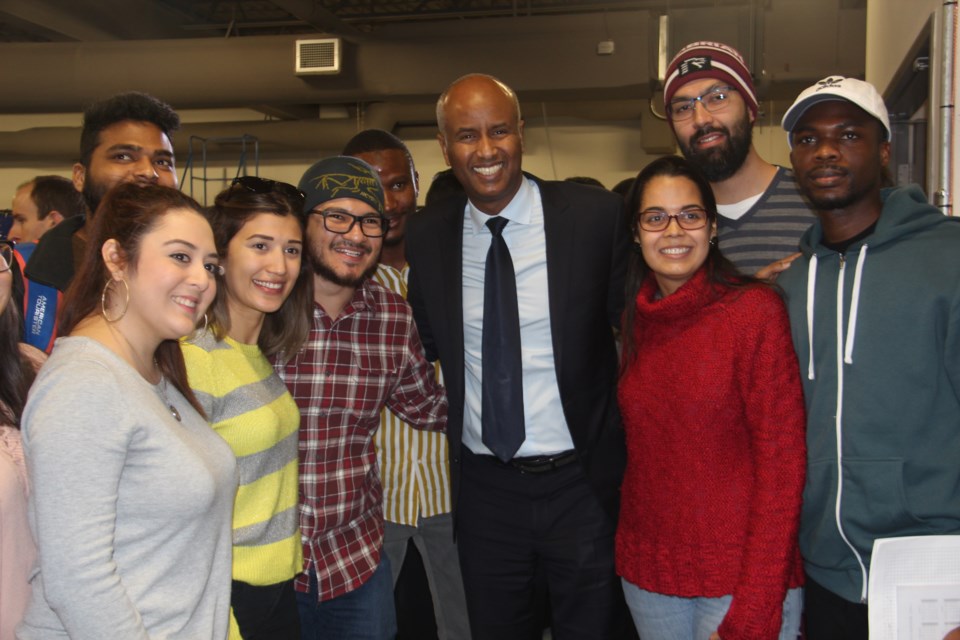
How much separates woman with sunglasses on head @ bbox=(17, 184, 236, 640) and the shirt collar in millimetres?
998

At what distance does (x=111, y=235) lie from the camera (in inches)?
65.0

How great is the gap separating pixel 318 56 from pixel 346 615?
20.6ft

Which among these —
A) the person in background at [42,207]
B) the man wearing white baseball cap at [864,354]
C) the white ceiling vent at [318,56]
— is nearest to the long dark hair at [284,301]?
the man wearing white baseball cap at [864,354]

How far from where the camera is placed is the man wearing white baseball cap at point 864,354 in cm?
174

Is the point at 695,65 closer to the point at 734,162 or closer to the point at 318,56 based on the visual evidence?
the point at 734,162

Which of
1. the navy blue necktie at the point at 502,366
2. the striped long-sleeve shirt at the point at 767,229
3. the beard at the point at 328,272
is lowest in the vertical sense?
the navy blue necktie at the point at 502,366

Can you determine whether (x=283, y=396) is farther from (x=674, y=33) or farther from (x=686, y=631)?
(x=674, y=33)

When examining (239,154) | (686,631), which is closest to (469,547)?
(686,631)

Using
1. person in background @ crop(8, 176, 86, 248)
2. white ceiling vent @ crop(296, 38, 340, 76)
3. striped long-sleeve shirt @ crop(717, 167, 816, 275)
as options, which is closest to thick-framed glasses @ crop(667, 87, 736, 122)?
striped long-sleeve shirt @ crop(717, 167, 816, 275)

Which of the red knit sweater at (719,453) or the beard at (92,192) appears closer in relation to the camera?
the red knit sweater at (719,453)

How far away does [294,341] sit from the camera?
2.32m

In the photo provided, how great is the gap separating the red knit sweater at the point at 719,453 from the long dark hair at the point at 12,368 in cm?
146

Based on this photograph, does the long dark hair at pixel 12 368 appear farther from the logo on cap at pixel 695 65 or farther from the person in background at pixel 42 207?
the person in background at pixel 42 207

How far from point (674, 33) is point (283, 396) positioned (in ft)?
16.7
